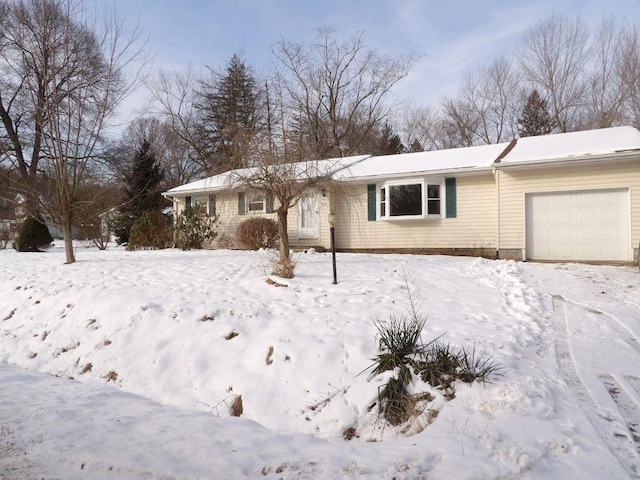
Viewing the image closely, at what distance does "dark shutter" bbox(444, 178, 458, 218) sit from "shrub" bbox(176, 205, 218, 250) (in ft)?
28.6

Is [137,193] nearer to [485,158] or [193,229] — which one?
[193,229]

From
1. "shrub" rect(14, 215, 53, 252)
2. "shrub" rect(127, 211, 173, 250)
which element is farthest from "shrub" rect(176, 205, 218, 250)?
"shrub" rect(14, 215, 53, 252)

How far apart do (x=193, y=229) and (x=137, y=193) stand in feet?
30.7

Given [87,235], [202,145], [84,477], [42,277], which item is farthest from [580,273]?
[202,145]

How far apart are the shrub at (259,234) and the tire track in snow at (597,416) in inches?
396

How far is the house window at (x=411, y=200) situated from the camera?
496 inches

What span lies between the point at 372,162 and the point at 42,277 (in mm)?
11480

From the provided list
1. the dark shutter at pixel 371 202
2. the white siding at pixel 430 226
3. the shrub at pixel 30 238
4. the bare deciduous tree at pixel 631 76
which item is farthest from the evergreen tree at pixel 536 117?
the shrub at pixel 30 238

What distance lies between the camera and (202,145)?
29734 millimetres

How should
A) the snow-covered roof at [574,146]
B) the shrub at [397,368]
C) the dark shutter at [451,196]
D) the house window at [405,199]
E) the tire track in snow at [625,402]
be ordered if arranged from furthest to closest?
the house window at [405,199] < the dark shutter at [451,196] < the snow-covered roof at [574,146] < the shrub at [397,368] < the tire track in snow at [625,402]

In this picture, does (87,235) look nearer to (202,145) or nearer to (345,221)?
(202,145)

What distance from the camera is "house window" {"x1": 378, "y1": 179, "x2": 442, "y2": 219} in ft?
41.3

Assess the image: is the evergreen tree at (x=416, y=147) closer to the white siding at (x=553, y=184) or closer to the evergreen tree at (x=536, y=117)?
the evergreen tree at (x=536, y=117)

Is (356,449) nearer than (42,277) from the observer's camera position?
Yes
